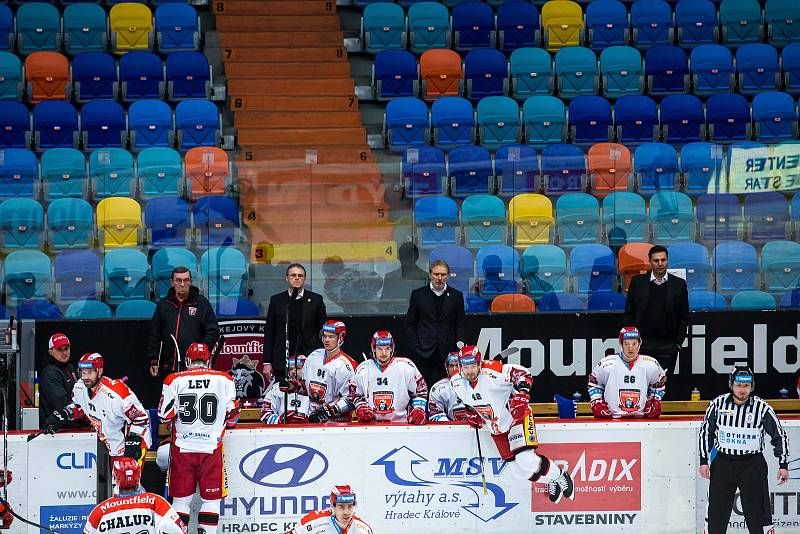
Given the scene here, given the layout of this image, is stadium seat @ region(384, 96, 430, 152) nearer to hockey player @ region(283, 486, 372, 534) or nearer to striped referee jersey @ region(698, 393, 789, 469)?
striped referee jersey @ region(698, 393, 789, 469)

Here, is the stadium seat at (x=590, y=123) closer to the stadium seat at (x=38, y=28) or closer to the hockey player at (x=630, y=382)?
the hockey player at (x=630, y=382)

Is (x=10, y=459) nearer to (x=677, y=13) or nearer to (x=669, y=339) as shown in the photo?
(x=669, y=339)

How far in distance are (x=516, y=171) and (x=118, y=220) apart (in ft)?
11.1

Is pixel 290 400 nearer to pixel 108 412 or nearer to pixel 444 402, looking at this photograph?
pixel 444 402

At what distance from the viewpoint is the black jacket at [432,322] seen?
33.5 ft

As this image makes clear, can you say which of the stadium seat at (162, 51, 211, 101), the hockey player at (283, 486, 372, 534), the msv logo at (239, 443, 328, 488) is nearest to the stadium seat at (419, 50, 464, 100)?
the stadium seat at (162, 51, 211, 101)

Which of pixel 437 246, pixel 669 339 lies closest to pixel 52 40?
pixel 437 246

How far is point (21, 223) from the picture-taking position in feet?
35.9

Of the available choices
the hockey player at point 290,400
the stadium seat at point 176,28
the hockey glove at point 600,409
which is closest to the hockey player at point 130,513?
the hockey player at point 290,400

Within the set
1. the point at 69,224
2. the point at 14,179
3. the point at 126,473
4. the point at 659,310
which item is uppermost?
the point at 14,179

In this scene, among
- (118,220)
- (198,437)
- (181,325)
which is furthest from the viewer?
(118,220)

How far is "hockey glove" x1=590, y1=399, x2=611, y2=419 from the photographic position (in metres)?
9.58

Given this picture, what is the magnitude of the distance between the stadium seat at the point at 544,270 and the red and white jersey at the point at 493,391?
1.95 meters

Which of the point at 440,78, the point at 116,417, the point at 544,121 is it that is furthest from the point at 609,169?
the point at 116,417
